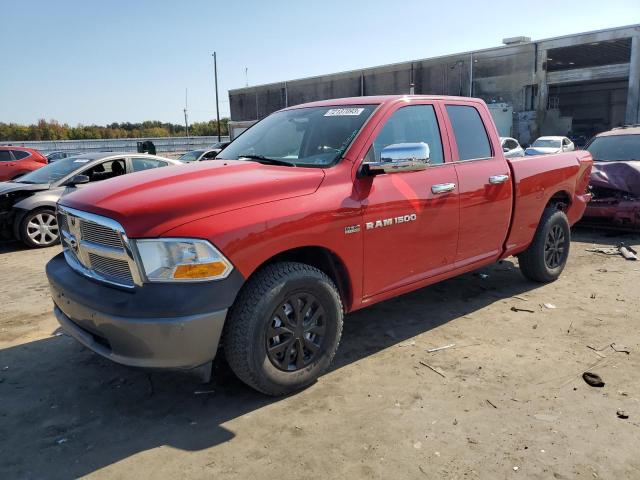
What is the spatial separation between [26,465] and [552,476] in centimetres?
268

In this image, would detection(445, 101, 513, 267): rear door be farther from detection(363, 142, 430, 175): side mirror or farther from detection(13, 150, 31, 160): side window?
detection(13, 150, 31, 160): side window

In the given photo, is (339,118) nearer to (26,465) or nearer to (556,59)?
(26,465)

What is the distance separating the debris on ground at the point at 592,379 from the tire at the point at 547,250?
6.73 feet

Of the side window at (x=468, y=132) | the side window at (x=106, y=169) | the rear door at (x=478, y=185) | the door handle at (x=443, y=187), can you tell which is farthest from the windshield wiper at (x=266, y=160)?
the side window at (x=106, y=169)

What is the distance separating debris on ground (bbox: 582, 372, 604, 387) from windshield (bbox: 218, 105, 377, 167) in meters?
2.28

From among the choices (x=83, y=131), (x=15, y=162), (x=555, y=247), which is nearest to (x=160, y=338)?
(x=555, y=247)

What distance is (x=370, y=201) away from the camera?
3.53 metres

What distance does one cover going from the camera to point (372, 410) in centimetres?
312

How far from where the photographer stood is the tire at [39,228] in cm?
807

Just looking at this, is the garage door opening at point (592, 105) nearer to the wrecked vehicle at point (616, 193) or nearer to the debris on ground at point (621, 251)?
the wrecked vehicle at point (616, 193)

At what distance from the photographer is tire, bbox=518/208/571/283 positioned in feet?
17.6

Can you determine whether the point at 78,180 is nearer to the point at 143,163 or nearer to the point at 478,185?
the point at 143,163

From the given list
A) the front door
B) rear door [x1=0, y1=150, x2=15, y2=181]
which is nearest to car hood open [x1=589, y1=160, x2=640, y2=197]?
the front door

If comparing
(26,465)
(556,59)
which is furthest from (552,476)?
(556,59)
